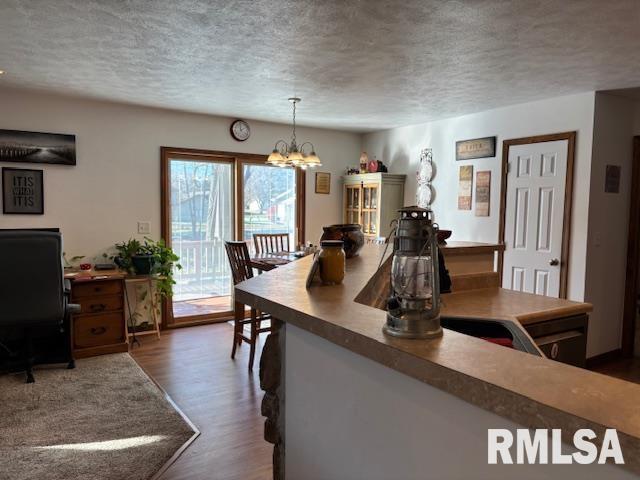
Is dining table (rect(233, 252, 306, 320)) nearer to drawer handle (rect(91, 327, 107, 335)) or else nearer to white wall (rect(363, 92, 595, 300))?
drawer handle (rect(91, 327, 107, 335))

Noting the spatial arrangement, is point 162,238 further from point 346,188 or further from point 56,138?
point 346,188

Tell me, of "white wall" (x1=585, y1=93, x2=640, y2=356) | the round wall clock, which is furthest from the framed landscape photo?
"white wall" (x1=585, y1=93, x2=640, y2=356)

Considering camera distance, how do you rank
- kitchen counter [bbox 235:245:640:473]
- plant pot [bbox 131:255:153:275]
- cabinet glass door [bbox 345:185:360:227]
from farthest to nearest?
cabinet glass door [bbox 345:185:360:227] < plant pot [bbox 131:255:153:275] < kitchen counter [bbox 235:245:640:473]

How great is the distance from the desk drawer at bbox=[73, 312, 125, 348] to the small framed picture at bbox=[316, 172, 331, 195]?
2901mm

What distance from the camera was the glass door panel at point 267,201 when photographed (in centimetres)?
538

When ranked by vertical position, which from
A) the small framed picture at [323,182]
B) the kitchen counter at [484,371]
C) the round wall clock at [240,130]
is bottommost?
the kitchen counter at [484,371]

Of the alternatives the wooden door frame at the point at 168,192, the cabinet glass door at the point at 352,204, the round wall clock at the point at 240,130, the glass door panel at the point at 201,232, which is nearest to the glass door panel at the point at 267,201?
the glass door panel at the point at 201,232

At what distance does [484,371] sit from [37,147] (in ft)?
14.8

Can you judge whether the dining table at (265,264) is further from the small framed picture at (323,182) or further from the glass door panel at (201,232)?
the small framed picture at (323,182)

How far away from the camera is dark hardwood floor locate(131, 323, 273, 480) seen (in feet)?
7.52

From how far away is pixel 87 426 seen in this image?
2.68 metres

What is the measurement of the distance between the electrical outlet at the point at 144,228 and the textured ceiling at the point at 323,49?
1.27 meters

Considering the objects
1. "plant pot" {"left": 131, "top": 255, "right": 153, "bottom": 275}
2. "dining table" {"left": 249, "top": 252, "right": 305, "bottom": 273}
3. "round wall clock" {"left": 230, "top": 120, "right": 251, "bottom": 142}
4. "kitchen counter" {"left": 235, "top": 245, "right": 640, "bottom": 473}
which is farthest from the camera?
"round wall clock" {"left": 230, "top": 120, "right": 251, "bottom": 142}

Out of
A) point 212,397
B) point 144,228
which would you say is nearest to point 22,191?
point 144,228
